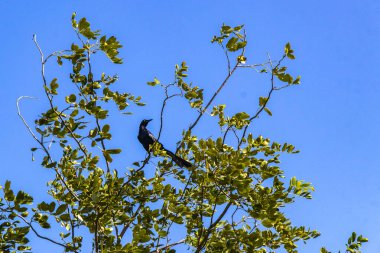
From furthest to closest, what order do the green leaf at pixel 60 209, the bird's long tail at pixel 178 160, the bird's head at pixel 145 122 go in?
the bird's head at pixel 145 122 → the bird's long tail at pixel 178 160 → the green leaf at pixel 60 209

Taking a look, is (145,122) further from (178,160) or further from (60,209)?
(60,209)

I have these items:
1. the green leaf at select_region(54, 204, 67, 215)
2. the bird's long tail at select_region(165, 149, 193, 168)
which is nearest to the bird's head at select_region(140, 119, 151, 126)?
the bird's long tail at select_region(165, 149, 193, 168)

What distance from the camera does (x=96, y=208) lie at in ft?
26.3

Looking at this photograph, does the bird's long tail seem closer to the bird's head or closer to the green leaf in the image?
the green leaf

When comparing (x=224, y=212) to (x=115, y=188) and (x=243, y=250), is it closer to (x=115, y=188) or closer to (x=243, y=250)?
(x=243, y=250)

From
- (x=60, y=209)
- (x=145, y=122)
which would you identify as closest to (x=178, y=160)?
(x=60, y=209)

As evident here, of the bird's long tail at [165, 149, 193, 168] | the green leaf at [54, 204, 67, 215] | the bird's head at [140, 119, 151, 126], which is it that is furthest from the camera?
the bird's head at [140, 119, 151, 126]

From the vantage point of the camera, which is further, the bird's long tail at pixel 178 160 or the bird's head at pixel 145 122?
the bird's head at pixel 145 122

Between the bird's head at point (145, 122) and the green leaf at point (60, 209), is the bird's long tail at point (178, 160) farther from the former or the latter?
the bird's head at point (145, 122)

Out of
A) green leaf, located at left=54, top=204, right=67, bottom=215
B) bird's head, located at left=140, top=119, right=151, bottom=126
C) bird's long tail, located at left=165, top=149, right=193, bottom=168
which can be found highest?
bird's head, located at left=140, top=119, right=151, bottom=126

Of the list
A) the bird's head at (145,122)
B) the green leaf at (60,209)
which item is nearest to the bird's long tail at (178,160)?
the green leaf at (60,209)

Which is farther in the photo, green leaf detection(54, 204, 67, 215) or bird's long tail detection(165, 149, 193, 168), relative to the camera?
bird's long tail detection(165, 149, 193, 168)

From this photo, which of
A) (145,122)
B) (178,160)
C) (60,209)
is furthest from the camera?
(145,122)

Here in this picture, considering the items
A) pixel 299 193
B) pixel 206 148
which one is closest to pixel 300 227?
pixel 299 193
